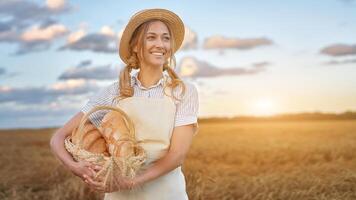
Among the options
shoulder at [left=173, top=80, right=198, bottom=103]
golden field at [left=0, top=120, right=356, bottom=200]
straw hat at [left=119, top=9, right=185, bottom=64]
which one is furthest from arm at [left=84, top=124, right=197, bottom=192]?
golden field at [left=0, top=120, right=356, bottom=200]

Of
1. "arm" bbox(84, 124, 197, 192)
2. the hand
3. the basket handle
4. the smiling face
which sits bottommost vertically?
the hand

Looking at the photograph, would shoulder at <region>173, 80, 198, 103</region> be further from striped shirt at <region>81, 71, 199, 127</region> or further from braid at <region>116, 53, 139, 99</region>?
braid at <region>116, 53, 139, 99</region>

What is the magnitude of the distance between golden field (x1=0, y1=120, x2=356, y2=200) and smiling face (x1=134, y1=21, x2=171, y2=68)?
2.40 m

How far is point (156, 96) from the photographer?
10.1ft

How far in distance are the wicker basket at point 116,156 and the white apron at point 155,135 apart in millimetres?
79

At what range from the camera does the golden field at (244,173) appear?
220 inches

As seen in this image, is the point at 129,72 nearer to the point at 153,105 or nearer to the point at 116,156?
the point at 153,105

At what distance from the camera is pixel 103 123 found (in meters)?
2.99

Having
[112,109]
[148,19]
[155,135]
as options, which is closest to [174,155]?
[155,135]

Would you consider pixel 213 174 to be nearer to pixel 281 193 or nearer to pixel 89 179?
pixel 281 193

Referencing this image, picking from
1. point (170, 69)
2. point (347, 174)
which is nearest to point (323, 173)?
point (347, 174)

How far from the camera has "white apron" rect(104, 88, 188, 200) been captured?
9.74 ft

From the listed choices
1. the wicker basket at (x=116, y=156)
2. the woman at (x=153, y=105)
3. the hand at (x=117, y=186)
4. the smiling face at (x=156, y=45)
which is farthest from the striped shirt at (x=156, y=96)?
the hand at (x=117, y=186)

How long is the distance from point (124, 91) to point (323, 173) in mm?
4011
